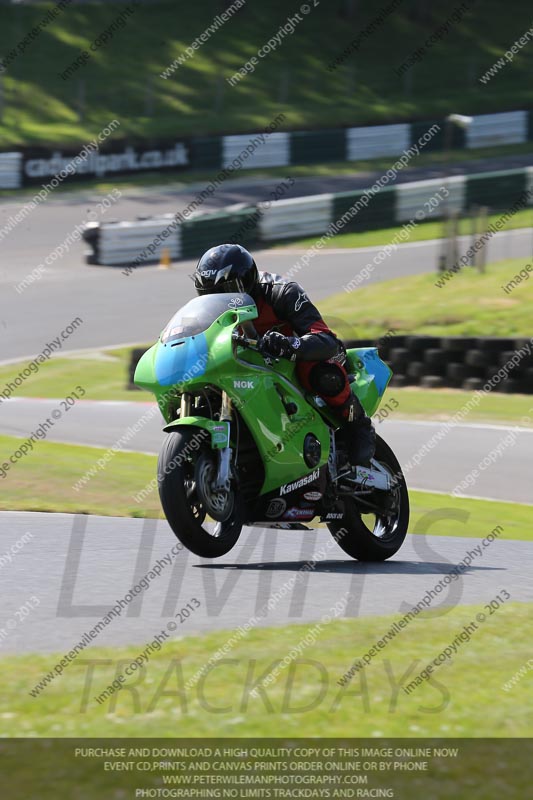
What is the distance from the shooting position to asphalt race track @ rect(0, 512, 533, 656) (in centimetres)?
545

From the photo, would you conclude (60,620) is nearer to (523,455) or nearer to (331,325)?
(331,325)

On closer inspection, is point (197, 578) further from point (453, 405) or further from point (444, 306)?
point (444, 306)

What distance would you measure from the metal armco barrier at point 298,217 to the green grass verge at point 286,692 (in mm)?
22325

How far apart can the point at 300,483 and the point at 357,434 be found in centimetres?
53

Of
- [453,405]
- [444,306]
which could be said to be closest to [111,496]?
[453,405]

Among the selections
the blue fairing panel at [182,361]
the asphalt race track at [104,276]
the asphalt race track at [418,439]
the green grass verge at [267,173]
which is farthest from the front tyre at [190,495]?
the green grass verge at [267,173]

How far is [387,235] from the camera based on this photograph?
28.8 metres

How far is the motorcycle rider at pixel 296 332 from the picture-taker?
23.1 feet

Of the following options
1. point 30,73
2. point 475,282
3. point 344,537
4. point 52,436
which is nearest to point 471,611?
point 344,537

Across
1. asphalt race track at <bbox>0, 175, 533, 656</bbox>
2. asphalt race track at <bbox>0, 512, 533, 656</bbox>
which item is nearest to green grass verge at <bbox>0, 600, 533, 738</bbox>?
asphalt race track at <bbox>0, 512, 533, 656</bbox>

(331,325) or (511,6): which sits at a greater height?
(331,325)

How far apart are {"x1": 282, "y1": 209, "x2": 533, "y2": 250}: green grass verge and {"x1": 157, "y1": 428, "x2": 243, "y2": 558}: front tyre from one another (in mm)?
21815

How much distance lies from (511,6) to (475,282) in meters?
34.6

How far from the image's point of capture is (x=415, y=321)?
1883 centimetres
